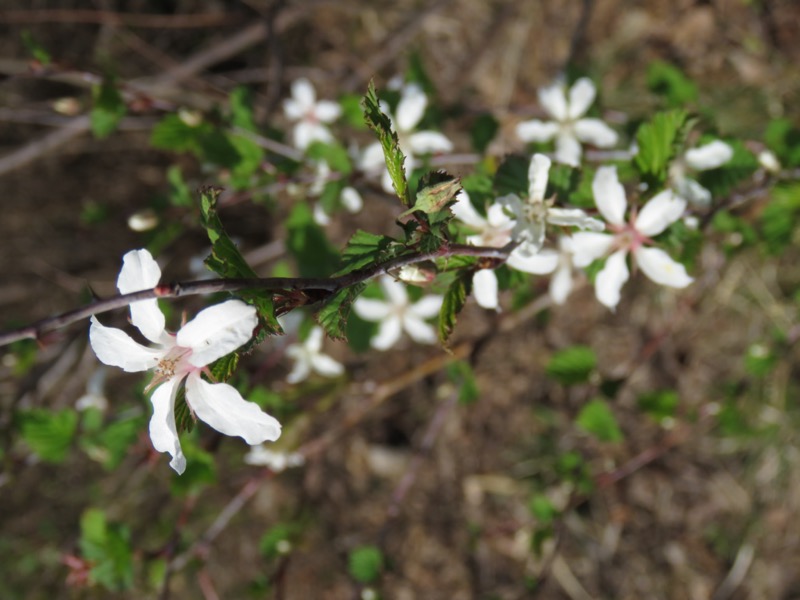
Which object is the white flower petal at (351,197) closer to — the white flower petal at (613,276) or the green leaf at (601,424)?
the white flower petal at (613,276)

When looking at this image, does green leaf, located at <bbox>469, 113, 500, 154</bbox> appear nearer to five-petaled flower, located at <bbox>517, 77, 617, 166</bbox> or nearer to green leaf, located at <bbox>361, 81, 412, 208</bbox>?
five-petaled flower, located at <bbox>517, 77, 617, 166</bbox>

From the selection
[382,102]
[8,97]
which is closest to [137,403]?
[382,102]

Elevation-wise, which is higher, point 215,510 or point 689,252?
point 689,252

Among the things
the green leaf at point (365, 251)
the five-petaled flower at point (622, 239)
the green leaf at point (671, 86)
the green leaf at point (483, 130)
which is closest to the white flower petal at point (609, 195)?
the five-petaled flower at point (622, 239)

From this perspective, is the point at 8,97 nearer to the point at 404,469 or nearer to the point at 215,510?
the point at 215,510

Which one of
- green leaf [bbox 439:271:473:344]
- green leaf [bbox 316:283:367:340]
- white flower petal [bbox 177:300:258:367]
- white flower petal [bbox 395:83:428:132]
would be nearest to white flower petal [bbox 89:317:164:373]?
white flower petal [bbox 177:300:258:367]
